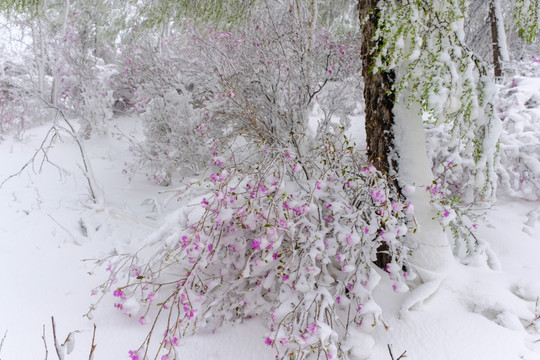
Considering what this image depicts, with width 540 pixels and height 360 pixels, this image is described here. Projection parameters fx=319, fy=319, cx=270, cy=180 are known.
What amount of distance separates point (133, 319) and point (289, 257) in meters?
1.14

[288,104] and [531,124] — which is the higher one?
[288,104]

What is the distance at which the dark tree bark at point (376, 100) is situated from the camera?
223 cm

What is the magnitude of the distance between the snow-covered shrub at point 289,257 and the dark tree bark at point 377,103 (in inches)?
6.5

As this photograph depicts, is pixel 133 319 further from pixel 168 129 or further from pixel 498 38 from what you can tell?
pixel 498 38

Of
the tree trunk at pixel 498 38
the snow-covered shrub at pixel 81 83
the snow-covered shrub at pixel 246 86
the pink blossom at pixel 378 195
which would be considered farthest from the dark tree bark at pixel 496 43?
the snow-covered shrub at pixel 81 83

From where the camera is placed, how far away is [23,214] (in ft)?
11.9

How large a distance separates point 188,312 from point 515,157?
12.6 ft

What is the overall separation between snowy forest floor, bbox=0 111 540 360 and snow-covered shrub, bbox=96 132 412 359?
18cm

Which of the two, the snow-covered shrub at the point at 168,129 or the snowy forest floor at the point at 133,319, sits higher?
the snow-covered shrub at the point at 168,129

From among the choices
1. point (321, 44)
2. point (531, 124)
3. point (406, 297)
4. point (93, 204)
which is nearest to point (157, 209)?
point (93, 204)

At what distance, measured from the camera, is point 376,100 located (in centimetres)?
231

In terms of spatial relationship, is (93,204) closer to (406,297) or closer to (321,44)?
(406,297)

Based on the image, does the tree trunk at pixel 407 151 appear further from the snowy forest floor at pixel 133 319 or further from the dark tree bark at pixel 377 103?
the snowy forest floor at pixel 133 319

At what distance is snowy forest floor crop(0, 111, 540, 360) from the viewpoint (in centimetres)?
189
